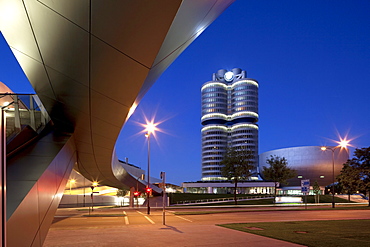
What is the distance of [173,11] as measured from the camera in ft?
18.0

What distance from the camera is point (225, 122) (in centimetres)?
19650

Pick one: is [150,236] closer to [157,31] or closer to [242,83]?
[157,31]

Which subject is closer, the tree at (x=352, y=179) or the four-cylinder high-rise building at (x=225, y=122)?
the tree at (x=352, y=179)

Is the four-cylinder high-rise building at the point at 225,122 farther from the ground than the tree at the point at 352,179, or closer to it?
farther from the ground

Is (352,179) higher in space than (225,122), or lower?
lower

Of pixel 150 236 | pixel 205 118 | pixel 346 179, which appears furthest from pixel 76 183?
pixel 205 118

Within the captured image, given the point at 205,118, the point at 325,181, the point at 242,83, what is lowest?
the point at 325,181

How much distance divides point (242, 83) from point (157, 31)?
189366mm

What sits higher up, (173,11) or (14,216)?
(173,11)

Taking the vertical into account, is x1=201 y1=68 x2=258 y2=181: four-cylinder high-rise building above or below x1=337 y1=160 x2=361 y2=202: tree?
above

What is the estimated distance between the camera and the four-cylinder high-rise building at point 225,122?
18250cm

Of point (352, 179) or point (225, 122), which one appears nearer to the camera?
point (352, 179)

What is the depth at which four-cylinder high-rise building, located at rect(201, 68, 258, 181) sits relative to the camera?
182500 mm

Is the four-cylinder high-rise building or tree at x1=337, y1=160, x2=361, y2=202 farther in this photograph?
the four-cylinder high-rise building
